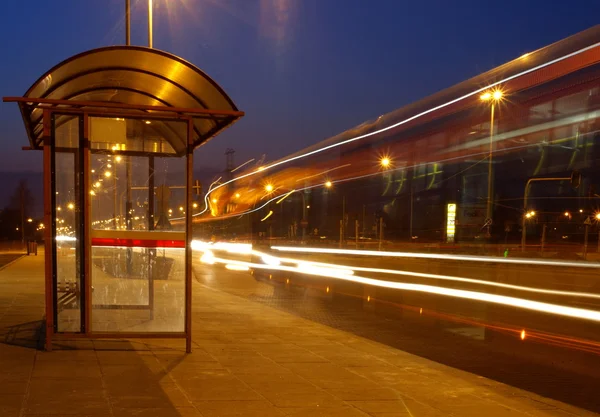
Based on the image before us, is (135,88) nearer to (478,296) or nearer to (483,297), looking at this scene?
(483,297)

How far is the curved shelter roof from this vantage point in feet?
22.2

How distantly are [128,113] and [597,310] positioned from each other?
40.5ft

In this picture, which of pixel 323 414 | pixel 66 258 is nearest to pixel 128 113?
pixel 66 258

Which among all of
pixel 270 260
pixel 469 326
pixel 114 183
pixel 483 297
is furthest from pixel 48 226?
pixel 270 260

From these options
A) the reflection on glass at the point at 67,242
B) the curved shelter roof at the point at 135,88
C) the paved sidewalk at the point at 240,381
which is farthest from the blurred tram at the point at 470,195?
the reflection on glass at the point at 67,242

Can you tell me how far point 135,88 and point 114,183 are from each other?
1.36 metres

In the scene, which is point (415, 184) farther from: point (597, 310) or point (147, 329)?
point (147, 329)

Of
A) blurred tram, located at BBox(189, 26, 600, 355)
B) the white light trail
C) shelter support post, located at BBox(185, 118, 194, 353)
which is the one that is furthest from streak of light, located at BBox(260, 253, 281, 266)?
shelter support post, located at BBox(185, 118, 194, 353)

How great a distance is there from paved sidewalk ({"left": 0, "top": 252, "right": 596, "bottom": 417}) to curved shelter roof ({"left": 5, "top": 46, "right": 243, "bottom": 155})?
2.86 m

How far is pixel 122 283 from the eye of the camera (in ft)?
27.1

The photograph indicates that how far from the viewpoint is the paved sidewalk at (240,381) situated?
518 cm

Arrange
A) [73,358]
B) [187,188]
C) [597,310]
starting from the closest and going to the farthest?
1. [73,358]
2. [187,188]
3. [597,310]

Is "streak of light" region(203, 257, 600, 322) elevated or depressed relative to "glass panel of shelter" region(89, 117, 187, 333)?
depressed

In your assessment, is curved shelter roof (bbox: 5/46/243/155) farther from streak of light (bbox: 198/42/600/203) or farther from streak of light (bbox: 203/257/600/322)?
streak of light (bbox: 198/42/600/203)
